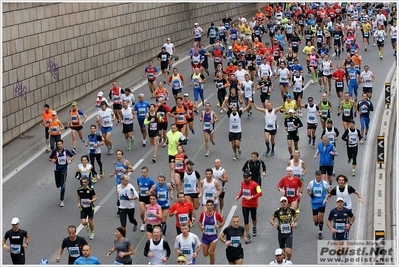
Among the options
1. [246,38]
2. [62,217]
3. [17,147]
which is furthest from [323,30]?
[62,217]

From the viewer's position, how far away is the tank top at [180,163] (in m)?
20.1

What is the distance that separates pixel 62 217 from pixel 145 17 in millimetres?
17916

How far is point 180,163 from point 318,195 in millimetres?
3482

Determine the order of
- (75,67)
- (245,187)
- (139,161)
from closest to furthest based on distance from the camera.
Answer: (245,187) < (139,161) < (75,67)

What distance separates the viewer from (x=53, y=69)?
28.9 meters

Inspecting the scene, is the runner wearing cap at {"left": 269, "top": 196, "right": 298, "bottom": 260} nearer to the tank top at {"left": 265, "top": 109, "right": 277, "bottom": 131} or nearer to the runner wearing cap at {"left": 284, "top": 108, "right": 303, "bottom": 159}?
the runner wearing cap at {"left": 284, "top": 108, "right": 303, "bottom": 159}

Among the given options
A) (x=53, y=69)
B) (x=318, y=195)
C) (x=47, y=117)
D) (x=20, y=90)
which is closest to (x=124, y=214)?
(x=318, y=195)

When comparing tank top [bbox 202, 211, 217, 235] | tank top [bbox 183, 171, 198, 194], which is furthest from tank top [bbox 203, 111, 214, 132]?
tank top [bbox 202, 211, 217, 235]

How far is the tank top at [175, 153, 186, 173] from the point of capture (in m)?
20.1

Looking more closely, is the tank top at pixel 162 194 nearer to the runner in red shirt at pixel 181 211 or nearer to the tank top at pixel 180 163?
the runner in red shirt at pixel 181 211

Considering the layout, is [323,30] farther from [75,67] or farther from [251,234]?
[251,234]

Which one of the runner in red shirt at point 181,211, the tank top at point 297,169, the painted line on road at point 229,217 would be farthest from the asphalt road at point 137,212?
the tank top at point 297,169

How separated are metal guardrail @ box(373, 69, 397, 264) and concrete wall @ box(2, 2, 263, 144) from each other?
33.9 feet

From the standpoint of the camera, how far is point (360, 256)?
16953mm
